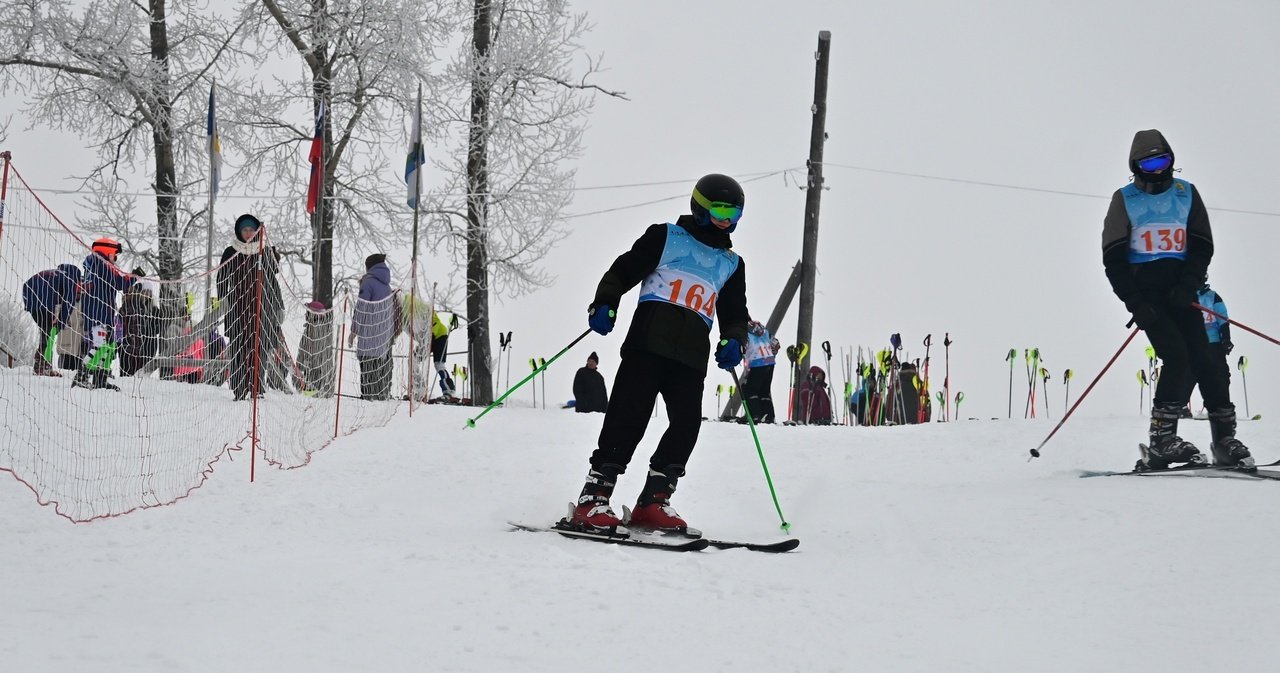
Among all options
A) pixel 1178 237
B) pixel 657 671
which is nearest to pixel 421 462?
pixel 657 671

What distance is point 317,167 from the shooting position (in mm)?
13484

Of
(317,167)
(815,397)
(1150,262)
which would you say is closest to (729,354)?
(1150,262)

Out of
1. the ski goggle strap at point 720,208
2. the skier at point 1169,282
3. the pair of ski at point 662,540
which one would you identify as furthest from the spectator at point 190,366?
the skier at point 1169,282

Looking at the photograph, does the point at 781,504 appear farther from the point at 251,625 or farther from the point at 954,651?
the point at 251,625

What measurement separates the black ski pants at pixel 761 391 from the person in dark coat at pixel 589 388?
6.48 feet

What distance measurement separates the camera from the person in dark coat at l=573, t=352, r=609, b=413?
45.2 ft

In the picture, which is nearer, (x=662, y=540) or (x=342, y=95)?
(x=662, y=540)

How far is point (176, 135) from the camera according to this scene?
18.2 metres

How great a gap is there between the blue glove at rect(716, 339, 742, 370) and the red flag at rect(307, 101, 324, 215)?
854cm

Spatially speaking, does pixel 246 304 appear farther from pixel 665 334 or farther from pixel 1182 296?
pixel 1182 296

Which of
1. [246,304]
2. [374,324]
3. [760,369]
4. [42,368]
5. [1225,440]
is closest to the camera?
[1225,440]

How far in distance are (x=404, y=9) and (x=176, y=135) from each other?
432 cm

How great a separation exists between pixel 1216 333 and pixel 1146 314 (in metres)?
0.96

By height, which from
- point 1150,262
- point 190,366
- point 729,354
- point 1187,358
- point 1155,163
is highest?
point 1155,163
